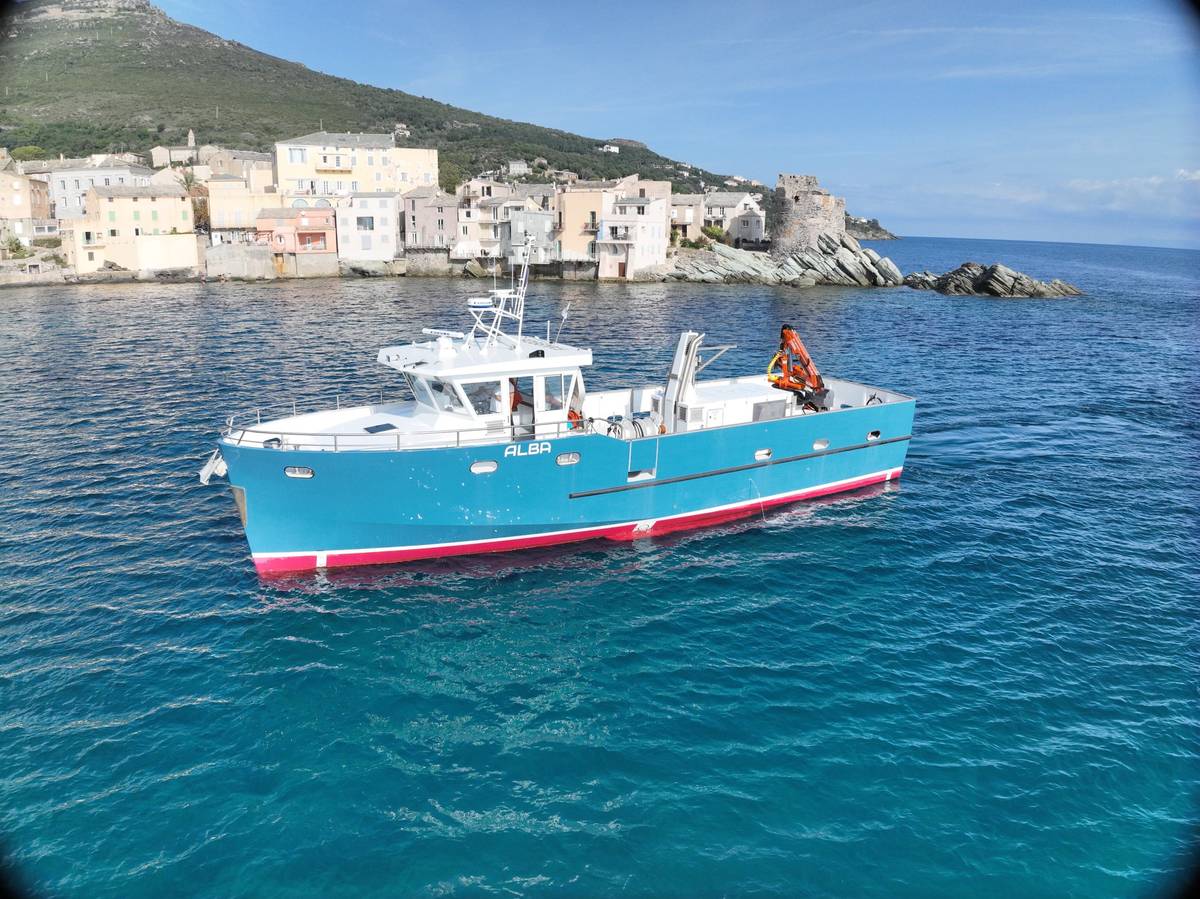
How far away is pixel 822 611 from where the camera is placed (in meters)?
16.5

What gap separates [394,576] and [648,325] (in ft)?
128

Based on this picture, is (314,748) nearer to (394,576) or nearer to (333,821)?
(333,821)

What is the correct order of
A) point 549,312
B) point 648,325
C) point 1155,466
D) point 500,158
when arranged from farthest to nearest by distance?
1. point 500,158
2. point 549,312
3. point 648,325
4. point 1155,466

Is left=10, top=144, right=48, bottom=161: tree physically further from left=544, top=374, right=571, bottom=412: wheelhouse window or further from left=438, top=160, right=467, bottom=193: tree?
left=544, top=374, right=571, bottom=412: wheelhouse window

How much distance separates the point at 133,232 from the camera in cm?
7369

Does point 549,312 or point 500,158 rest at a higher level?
point 500,158

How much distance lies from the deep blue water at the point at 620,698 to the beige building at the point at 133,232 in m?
55.1

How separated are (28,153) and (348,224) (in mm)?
60078

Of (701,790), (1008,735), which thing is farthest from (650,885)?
(1008,735)

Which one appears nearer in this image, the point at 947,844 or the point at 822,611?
the point at 947,844

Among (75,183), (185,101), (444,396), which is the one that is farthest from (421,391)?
(185,101)

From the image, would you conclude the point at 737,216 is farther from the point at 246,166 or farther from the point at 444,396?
the point at 444,396

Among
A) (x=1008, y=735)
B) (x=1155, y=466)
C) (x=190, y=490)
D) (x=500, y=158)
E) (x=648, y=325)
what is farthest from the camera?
(x=500, y=158)

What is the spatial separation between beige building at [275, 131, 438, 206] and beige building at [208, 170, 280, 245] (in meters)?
3.49
